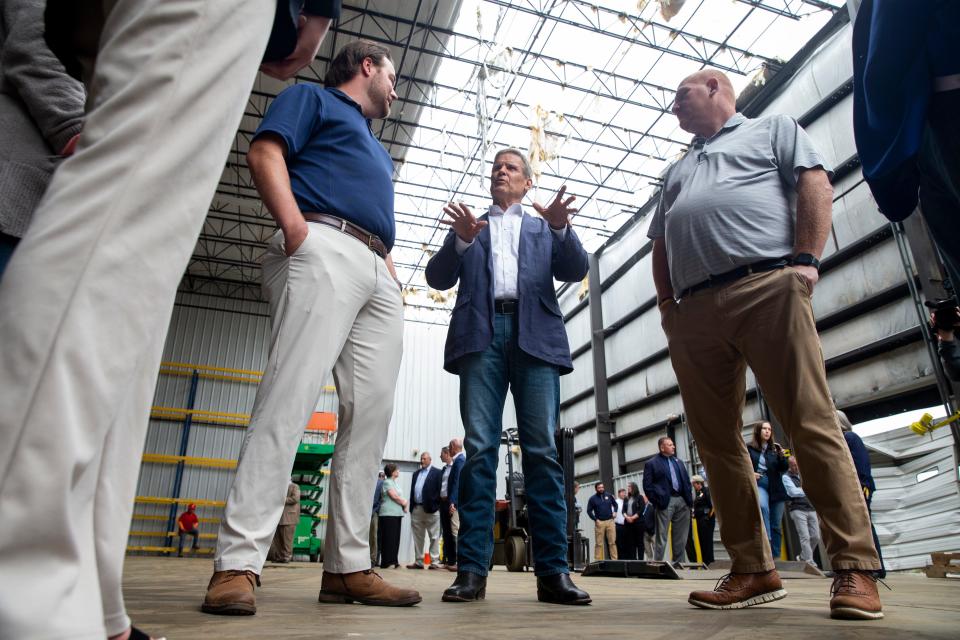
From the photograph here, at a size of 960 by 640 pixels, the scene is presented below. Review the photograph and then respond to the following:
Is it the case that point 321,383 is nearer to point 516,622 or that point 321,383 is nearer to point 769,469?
point 516,622

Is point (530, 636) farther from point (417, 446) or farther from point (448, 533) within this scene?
point (417, 446)

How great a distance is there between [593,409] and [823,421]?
13695 mm

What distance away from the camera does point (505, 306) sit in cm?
220

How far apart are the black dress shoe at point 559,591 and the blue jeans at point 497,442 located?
8 centimetres

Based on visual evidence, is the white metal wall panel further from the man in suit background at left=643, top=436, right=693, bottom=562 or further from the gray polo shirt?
the gray polo shirt

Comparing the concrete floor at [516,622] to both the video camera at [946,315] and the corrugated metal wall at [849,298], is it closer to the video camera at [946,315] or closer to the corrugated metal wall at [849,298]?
the video camera at [946,315]

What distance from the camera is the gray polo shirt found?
5.98 feet

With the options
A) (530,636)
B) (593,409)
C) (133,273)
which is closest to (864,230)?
(593,409)

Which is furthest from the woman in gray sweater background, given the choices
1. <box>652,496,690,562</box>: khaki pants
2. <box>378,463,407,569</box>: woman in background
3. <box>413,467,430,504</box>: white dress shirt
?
<box>413,467,430,504</box>: white dress shirt

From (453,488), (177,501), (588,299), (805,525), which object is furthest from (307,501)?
(805,525)

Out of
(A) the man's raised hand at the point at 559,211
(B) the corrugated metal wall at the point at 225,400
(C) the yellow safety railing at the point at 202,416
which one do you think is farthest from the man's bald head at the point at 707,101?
(C) the yellow safety railing at the point at 202,416

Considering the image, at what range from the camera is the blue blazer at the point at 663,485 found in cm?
744

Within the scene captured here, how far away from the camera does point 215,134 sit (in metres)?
0.62

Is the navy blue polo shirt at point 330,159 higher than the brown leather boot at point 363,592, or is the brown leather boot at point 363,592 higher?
the navy blue polo shirt at point 330,159
